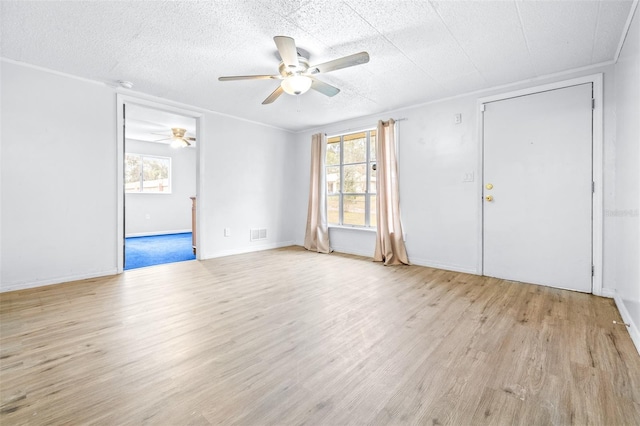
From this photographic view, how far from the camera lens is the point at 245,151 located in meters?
4.98

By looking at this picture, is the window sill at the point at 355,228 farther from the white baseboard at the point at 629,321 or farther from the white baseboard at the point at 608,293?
the white baseboard at the point at 629,321

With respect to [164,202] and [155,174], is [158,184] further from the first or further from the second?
[164,202]

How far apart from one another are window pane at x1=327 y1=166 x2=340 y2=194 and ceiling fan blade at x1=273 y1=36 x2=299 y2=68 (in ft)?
9.63

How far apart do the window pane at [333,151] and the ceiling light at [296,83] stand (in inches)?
101

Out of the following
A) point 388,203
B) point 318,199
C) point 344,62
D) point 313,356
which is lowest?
point 313,356

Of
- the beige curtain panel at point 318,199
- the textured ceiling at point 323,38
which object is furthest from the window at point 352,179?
the textured ceiling at point 323,38

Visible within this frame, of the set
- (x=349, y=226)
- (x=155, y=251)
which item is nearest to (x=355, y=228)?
(x=349, y=226)

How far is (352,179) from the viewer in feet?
16.6

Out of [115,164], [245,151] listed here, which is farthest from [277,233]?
[115,164]

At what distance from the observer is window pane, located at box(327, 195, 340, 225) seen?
5266 mm

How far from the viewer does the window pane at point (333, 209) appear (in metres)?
5.27

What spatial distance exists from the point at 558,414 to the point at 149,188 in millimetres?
8540

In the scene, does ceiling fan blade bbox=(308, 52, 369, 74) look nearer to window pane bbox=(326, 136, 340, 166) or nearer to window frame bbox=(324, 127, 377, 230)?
window frame bbox=(324, 127, 377, 230)

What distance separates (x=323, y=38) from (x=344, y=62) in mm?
308
